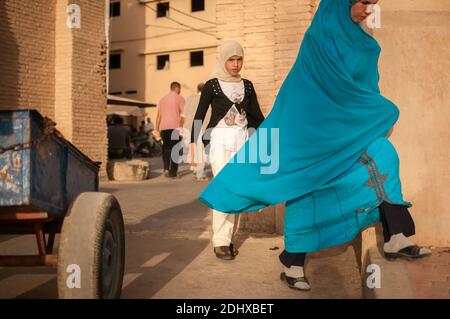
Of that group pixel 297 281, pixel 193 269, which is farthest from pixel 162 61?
pixel 297 281

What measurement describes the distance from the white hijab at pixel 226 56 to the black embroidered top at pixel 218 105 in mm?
75

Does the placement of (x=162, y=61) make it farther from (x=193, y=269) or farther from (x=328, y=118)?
(x=328, y=118)

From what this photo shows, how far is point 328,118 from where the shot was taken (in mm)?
3488

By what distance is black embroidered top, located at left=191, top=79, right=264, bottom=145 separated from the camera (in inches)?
175

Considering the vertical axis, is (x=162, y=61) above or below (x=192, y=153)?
above

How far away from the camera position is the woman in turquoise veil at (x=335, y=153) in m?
3.41

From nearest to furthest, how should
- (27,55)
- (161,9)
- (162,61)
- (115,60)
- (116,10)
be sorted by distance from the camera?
(27,55), (161,9), (162,61), (116,10), (115,60)

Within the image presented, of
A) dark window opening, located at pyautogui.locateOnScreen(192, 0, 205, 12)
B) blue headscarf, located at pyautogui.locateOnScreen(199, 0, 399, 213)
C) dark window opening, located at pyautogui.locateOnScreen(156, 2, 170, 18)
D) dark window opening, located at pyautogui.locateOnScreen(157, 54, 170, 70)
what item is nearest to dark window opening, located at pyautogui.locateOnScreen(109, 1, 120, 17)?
dark window opening, located at pyautogui.locateOnScreen(156, 2, 170, 18)

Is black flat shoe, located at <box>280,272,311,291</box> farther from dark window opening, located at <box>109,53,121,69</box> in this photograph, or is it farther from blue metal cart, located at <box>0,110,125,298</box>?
dark window opening, located at <box>109,53,121,69</box>

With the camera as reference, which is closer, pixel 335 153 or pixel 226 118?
pixel 335 153

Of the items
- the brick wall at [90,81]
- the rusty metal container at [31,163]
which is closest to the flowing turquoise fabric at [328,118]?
the rusty metal container at [31,163]

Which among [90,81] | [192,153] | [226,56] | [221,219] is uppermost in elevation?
[90,81]

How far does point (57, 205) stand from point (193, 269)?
165 cm

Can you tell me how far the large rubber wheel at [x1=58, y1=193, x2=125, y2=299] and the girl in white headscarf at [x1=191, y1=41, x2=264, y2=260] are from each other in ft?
5.50
